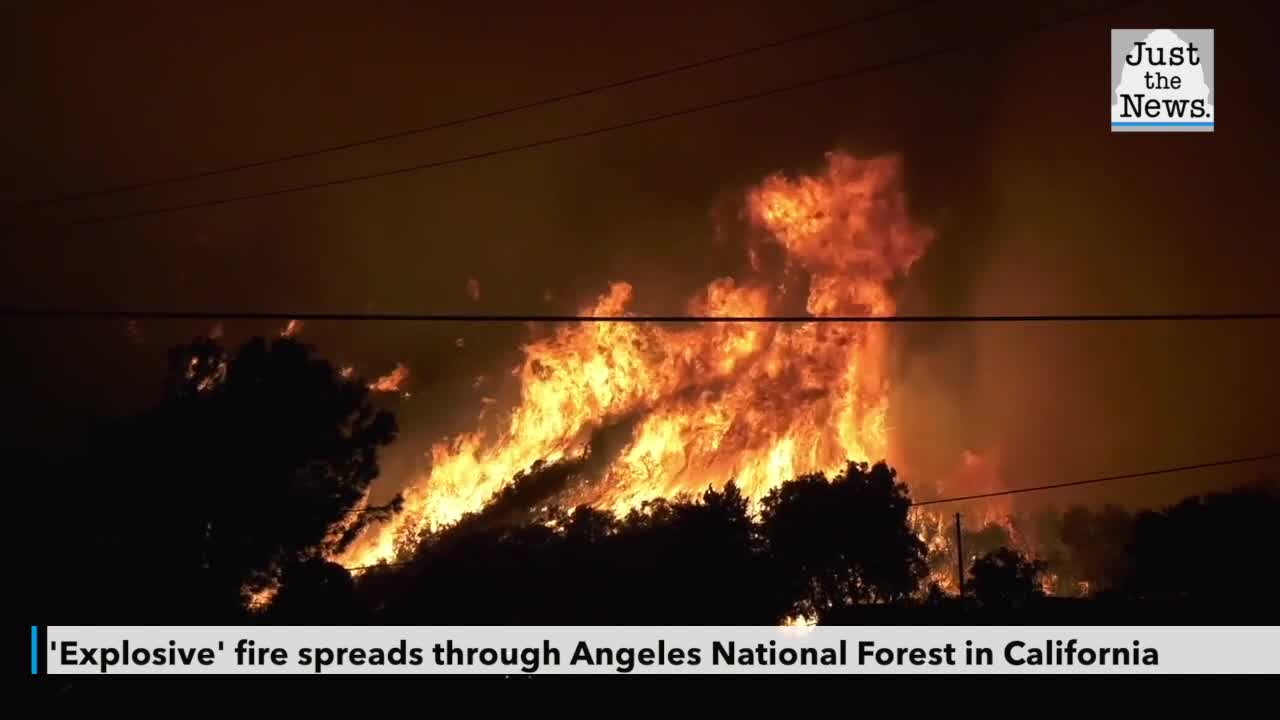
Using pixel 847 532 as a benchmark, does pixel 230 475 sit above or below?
below

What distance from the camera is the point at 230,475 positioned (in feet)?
129

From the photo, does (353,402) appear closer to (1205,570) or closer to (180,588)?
(180,588)

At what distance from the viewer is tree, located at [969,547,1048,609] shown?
64.8 meters

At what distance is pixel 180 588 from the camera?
37.6 metres

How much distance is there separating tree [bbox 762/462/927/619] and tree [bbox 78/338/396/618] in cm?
2997

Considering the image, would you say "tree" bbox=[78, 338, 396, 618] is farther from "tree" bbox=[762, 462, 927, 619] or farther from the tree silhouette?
the tree silhouette

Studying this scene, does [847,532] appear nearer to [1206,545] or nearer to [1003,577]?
[1003,577]

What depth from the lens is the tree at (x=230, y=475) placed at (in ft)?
125
